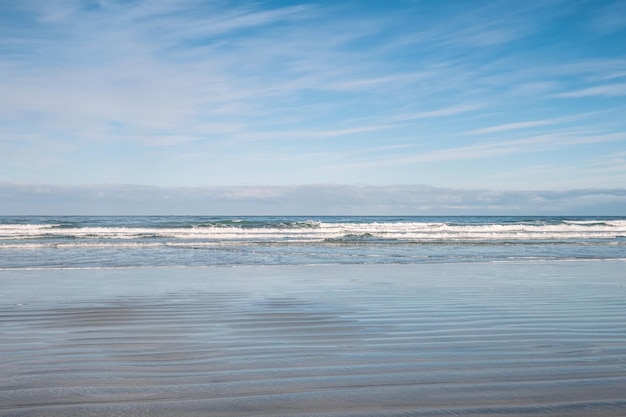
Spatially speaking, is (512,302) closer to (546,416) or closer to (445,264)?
(546,416)

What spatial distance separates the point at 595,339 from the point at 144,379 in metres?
4.39

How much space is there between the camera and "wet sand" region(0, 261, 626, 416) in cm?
363

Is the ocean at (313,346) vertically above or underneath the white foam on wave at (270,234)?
underneath

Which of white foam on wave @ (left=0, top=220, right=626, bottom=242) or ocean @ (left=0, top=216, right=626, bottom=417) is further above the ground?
white foam on wave @ (left=0, top=220, right=626, bottom=242)

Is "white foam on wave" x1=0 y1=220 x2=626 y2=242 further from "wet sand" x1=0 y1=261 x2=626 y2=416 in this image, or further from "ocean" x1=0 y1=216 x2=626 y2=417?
"wet sand" x1=0 y1=261 x2=626 y2=416

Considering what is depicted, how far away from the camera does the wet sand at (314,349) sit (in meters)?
3.63

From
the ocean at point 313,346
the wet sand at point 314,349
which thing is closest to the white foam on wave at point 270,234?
the ocean at point 313,346

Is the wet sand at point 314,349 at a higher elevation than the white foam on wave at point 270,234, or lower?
lower

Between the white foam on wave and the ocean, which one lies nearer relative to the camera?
the ocean

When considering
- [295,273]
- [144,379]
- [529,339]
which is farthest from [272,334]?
[295,273]

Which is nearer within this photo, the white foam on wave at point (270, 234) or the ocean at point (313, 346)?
the ocean at point (313, 346)

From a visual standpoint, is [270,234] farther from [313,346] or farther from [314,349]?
[314,349]

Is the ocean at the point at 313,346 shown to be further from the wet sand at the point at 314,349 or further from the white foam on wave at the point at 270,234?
the white foam on wave at the point at 270,234

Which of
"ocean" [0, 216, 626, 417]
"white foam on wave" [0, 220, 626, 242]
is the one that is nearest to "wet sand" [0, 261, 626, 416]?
"ocean" [0, 216, 626, 417]
